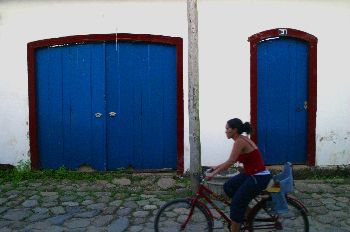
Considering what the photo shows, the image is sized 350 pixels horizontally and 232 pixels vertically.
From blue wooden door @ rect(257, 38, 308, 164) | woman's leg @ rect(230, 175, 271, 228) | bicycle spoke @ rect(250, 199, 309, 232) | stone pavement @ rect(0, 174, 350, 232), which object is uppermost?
blue wooden door @ rect(257, 38, 308, 164)

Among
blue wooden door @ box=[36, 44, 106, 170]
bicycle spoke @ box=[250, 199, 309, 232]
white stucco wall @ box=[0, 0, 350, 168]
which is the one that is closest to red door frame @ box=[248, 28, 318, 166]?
white stucco wall @ box=[0, 0, 350, 168]

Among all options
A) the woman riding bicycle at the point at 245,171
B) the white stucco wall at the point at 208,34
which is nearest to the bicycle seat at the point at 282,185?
the woman riding bicycle at the point at 245,171

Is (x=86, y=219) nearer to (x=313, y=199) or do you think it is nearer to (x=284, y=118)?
(x=313, y=199)

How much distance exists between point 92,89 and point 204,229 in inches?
157

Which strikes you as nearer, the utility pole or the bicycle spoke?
the bicycle spoke

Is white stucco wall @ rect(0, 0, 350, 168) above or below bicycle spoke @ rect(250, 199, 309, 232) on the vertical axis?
above

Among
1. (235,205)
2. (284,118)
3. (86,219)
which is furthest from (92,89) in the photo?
(235,205)

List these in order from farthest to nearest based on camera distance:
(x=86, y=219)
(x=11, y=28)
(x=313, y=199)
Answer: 1. (x=11, y=28)
2. (x=313, y=199)
3. (x=86, y=219)

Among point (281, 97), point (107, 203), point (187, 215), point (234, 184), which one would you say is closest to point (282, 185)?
point (234, 184)

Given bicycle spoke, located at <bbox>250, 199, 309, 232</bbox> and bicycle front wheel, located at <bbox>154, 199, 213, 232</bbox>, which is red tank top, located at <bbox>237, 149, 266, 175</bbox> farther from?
bicycle front wheel, located at <bbox>154, 199, 213, 232</bbox>

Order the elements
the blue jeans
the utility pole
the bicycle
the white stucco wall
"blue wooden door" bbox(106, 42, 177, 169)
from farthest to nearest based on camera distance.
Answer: "blue wooden door" bbox(106, 42, 177, 169) < the white stucco wall < the utility pole < the bicycle < the blue jeans

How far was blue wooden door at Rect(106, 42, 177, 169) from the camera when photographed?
7.79 m

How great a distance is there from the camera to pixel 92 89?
7.84 m

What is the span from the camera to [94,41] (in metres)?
7.71
